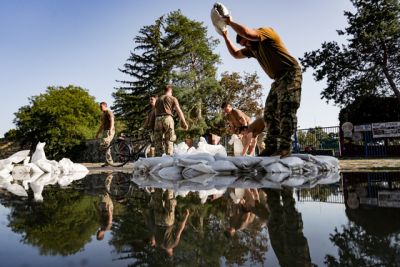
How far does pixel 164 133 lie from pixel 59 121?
105 feet

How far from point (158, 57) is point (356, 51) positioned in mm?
16073

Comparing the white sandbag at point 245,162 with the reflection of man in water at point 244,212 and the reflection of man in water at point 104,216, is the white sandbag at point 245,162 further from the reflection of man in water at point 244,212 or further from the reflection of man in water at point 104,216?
the reflection of man in water at point 104,216

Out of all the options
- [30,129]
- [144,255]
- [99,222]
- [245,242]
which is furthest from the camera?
[30,129]

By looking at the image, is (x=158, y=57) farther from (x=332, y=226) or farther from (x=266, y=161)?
(x=332, y=226)

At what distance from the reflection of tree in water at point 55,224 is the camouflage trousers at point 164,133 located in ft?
17.9

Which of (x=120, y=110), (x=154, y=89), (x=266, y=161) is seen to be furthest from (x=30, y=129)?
(x=266, y=161)

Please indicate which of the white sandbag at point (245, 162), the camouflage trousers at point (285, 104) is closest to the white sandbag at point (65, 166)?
the white sandbag at point (245, 162)

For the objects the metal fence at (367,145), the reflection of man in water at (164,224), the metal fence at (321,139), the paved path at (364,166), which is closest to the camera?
the reflection of man in water at (164,224)

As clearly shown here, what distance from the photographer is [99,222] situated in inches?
61.5

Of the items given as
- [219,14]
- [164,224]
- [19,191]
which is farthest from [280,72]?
[164,224]

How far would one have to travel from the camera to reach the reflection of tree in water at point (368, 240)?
86cm

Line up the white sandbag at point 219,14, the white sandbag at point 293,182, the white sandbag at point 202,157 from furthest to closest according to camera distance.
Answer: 1. the white sandbag at point 202,157
2. the white sandbag at point 219,14
3. the white sandbag at point 293,182

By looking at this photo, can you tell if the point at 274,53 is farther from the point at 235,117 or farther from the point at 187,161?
the point at 235,117

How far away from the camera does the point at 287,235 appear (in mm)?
1177
